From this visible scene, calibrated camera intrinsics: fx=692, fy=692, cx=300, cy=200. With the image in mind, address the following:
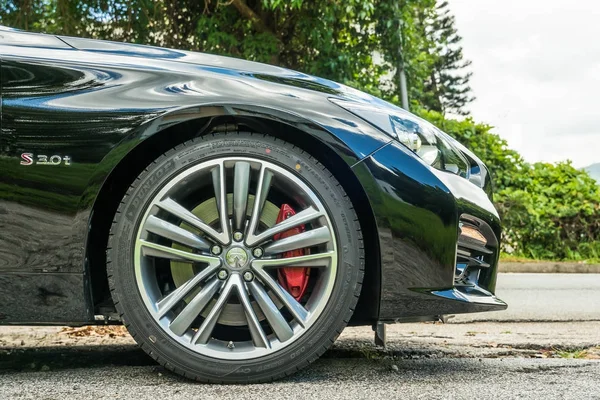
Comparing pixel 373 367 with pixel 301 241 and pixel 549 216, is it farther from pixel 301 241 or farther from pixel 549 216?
pixel 549 216

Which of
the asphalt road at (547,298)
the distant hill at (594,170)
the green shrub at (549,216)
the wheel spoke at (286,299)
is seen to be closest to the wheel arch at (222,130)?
the wheel spoke at (286,299)

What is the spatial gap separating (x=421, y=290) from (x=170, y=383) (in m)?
0.93

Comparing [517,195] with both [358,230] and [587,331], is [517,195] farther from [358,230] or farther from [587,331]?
[358,230]

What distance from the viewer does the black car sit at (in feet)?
7.64

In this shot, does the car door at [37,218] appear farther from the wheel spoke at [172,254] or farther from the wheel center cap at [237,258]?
the wheel center cap at [237,258]

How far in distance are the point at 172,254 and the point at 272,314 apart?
40 cm

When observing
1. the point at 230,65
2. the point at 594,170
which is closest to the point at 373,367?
the point at 230,65

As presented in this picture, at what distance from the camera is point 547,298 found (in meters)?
6.09

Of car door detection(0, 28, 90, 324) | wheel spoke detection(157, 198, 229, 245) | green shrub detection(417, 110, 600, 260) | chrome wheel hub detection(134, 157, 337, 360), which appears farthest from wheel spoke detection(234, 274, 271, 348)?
green shrub detection(417, 110, 600, 260)

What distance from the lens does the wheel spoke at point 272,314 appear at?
7.71ft

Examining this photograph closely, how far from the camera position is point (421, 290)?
7.92 feet

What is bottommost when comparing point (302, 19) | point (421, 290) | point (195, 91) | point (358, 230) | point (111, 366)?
point (111, 366)

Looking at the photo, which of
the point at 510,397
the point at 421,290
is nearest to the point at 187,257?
the point at 421,290

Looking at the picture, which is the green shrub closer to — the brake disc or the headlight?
the headlight
